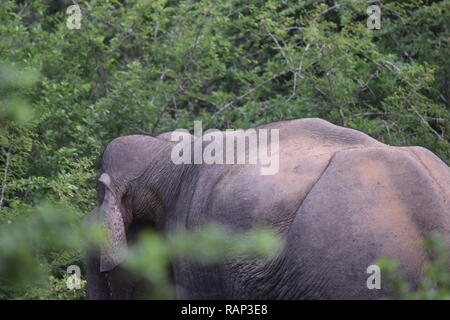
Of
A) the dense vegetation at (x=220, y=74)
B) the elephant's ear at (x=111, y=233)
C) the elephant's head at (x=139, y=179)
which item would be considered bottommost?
the elephant's ear at (x=111, y=233)

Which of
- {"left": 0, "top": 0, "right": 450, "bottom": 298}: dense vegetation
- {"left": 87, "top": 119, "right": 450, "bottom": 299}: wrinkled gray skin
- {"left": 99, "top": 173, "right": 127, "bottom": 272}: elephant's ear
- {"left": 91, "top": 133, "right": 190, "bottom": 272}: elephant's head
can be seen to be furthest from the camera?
{"left": 0, "top": 0, "right": 450, "bottom": 298}: dense vegetation

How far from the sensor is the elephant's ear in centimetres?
403

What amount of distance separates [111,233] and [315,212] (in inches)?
46.8

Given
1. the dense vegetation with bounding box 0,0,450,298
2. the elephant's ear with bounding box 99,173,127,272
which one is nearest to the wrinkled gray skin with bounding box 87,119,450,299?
the elephant's ear with bounding box 99,173,127,272

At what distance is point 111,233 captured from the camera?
4.04 m

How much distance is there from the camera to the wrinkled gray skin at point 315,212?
3111mm

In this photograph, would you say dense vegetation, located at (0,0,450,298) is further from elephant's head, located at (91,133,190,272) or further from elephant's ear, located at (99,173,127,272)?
elephant's ear, located at (99,173,127,272)

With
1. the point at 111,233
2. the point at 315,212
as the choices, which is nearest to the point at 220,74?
the point at 111,233

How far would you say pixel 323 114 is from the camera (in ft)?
20.6

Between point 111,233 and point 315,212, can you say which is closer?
point 315,212

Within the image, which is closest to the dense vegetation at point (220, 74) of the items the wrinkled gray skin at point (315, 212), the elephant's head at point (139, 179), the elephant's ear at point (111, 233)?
the elephant's head at point (139, 179)

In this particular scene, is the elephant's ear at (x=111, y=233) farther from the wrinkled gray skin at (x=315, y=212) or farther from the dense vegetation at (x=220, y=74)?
the dense vegetation at (x=220, y=74)

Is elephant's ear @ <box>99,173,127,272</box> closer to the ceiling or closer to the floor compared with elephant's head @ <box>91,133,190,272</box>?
closer to the floor

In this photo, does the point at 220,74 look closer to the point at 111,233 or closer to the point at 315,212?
the point at 111,233
